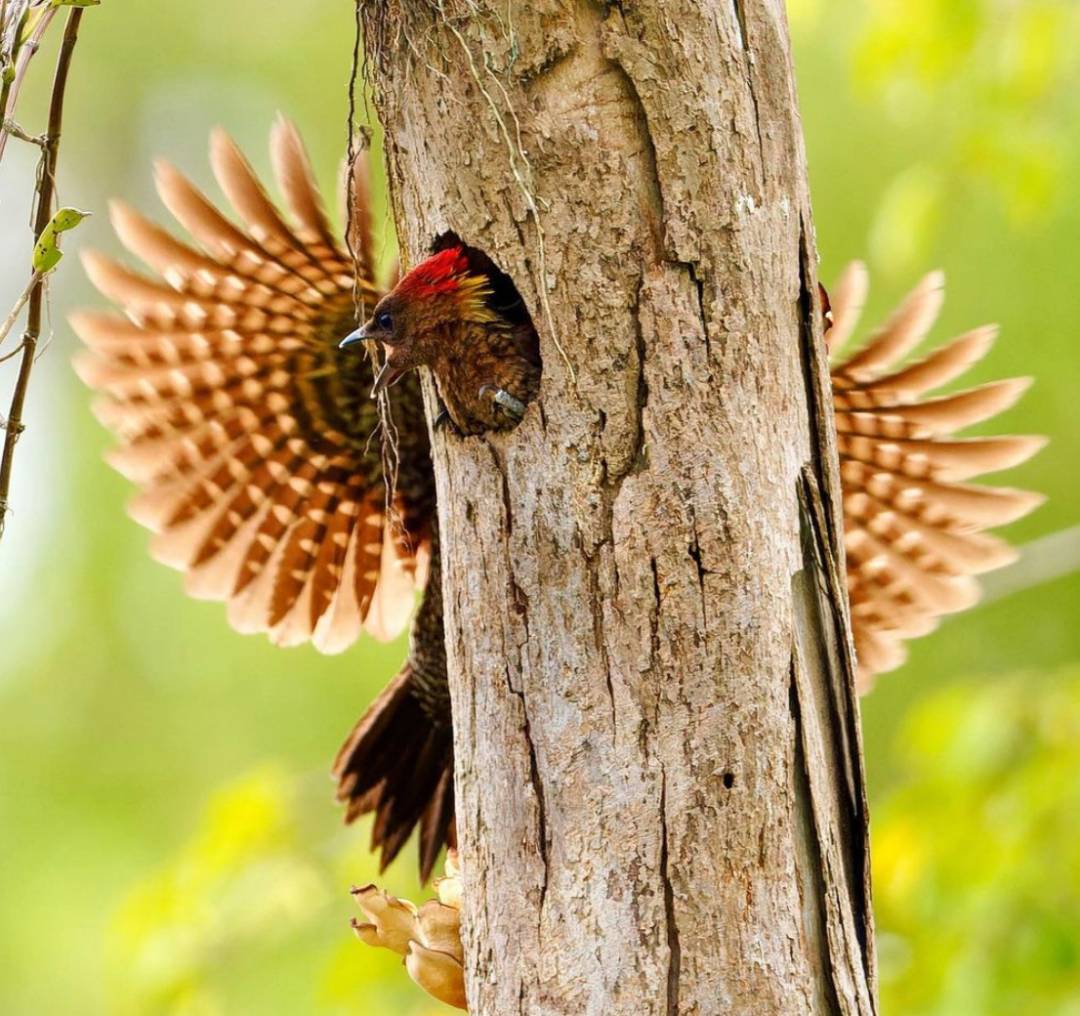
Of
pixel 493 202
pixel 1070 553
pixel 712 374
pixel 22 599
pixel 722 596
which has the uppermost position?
pixel 1070 553

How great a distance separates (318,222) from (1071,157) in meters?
3.31

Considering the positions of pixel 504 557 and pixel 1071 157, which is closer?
pixel 504 557

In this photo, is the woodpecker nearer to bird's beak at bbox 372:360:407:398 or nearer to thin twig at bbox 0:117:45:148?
bird's beak at bbox 372:360:407:398

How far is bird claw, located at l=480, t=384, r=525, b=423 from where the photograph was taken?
87.6 inches

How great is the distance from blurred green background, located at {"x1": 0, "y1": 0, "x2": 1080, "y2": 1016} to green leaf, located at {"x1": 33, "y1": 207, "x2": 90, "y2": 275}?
22.1 inches

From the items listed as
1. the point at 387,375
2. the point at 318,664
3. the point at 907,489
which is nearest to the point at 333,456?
the point at 387,375

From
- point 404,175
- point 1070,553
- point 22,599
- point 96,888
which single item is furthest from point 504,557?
point 22,599

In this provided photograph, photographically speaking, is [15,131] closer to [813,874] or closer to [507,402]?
[507,402]

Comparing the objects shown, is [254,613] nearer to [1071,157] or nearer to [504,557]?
[504,557]

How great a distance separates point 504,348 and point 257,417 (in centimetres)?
110

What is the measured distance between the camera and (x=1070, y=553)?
14.4 feet

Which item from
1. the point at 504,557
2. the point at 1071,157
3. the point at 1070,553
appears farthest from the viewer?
the point at 1071,157

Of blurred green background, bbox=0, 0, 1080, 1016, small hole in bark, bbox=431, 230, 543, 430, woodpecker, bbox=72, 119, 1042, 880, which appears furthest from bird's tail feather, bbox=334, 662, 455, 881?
small hole in bark, bbox=431, 230, 543, 430

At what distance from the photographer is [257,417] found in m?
3.33
